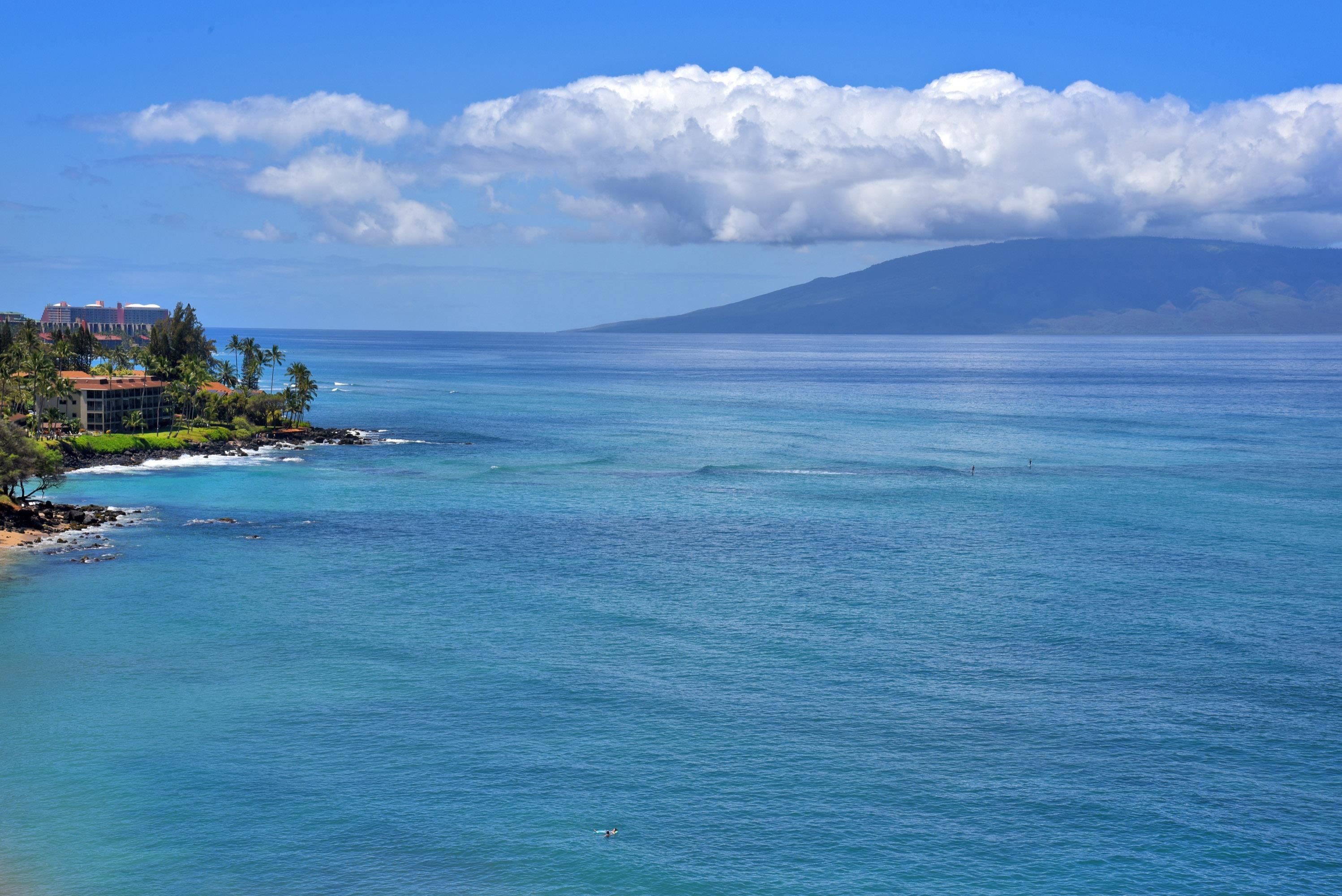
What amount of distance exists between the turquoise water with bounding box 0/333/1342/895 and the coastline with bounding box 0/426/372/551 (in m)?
5.81

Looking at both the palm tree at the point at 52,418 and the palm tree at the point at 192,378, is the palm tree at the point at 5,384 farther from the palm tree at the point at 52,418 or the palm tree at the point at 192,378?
the palm tree at the point at 192,378

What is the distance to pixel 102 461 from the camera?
135 m

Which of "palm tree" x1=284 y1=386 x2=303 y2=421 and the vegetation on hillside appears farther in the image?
"palm tree" x1=284 y1=386 x2=303 y2=421

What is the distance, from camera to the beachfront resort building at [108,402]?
144875mm

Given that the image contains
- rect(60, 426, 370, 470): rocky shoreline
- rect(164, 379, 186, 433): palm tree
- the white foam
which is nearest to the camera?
the white foam

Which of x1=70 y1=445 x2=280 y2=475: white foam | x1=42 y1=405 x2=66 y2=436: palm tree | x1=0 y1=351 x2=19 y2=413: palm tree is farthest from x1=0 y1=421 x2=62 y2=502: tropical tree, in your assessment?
x1=42 y1=405 x2=66 y2=436: palm tree

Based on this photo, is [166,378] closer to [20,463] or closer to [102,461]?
[102,461]

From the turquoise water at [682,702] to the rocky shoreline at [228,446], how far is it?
31.0 m

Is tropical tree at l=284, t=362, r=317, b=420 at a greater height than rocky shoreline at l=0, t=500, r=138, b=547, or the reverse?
tropical tree at l=284, t=362, r=317, b=420

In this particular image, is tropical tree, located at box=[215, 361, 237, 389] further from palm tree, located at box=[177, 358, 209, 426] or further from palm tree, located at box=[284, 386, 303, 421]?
palm tree, located at box=[284, 386, 303, 421]

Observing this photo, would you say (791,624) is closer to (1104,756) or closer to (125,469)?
(1104,756)

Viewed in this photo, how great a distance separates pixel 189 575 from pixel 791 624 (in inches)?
1666

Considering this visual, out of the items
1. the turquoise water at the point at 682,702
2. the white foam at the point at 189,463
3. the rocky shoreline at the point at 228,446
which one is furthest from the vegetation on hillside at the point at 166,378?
the turquoise water at the point at 682,702

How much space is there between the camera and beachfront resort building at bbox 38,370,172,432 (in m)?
145
